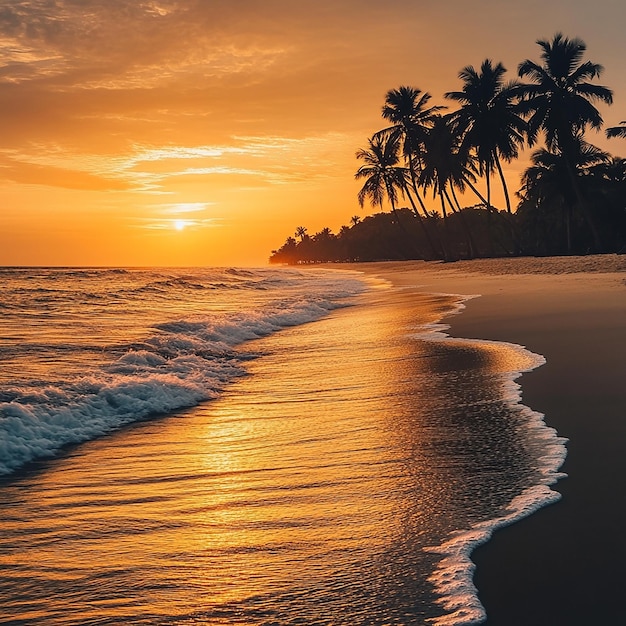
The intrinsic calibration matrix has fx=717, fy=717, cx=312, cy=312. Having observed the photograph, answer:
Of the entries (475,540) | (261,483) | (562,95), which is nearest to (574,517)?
(475,540)

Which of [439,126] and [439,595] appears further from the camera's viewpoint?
[439,126]

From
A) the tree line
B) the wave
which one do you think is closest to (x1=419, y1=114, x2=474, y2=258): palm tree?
the tree line

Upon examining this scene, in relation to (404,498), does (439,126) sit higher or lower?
higher

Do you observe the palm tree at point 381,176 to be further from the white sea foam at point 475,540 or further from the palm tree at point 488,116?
the white sea foam at point 475,540

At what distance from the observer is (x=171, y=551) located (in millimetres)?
3285

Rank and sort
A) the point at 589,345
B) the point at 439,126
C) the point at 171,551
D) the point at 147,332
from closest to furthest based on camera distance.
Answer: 1. the point at 171,551
2. the point at 589,345
3. the point at 147,332
4. the point at 439,126

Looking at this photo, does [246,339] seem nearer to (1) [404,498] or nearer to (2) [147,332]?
(2) [147,332]

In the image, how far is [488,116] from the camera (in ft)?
145

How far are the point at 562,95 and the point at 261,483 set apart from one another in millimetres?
38556

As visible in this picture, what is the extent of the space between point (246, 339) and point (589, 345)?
6.72 m

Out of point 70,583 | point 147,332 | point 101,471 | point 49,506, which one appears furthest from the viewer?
point 147,332

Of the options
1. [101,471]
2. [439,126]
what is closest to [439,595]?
[101,471]

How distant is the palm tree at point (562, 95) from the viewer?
3778 cm

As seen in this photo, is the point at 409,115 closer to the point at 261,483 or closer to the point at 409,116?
the point at 409,116
